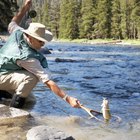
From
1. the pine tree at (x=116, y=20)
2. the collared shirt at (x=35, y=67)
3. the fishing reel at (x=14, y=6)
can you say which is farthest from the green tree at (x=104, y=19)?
the collared shirt at (x=35, y=67)

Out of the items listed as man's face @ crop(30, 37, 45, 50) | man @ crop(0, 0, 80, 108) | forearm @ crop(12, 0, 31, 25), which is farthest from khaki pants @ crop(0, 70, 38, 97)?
forearm @ crop(12, 0, 31, 25)

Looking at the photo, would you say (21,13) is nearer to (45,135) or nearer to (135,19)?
(45,135)

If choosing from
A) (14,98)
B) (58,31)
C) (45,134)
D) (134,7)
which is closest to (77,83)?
(14,98)

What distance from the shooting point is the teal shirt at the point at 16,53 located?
18.5 feet

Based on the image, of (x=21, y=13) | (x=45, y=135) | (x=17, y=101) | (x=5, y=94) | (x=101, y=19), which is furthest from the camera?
(x=101, y=19)

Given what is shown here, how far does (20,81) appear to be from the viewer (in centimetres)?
609

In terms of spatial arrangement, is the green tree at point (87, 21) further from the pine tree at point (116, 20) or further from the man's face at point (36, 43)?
the man's face at point (36, 43)

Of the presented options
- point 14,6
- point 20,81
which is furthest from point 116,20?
point 20,81

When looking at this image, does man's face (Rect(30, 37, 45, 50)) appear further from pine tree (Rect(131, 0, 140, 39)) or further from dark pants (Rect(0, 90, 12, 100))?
pine tree (Rect(131, 0, 140, 39))

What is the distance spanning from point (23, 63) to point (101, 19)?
77.4 metres

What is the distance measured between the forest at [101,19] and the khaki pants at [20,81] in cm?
6790

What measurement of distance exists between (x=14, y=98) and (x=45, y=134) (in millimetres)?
1650

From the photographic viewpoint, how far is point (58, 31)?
106 metres

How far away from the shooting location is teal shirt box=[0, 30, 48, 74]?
564 centimetres
